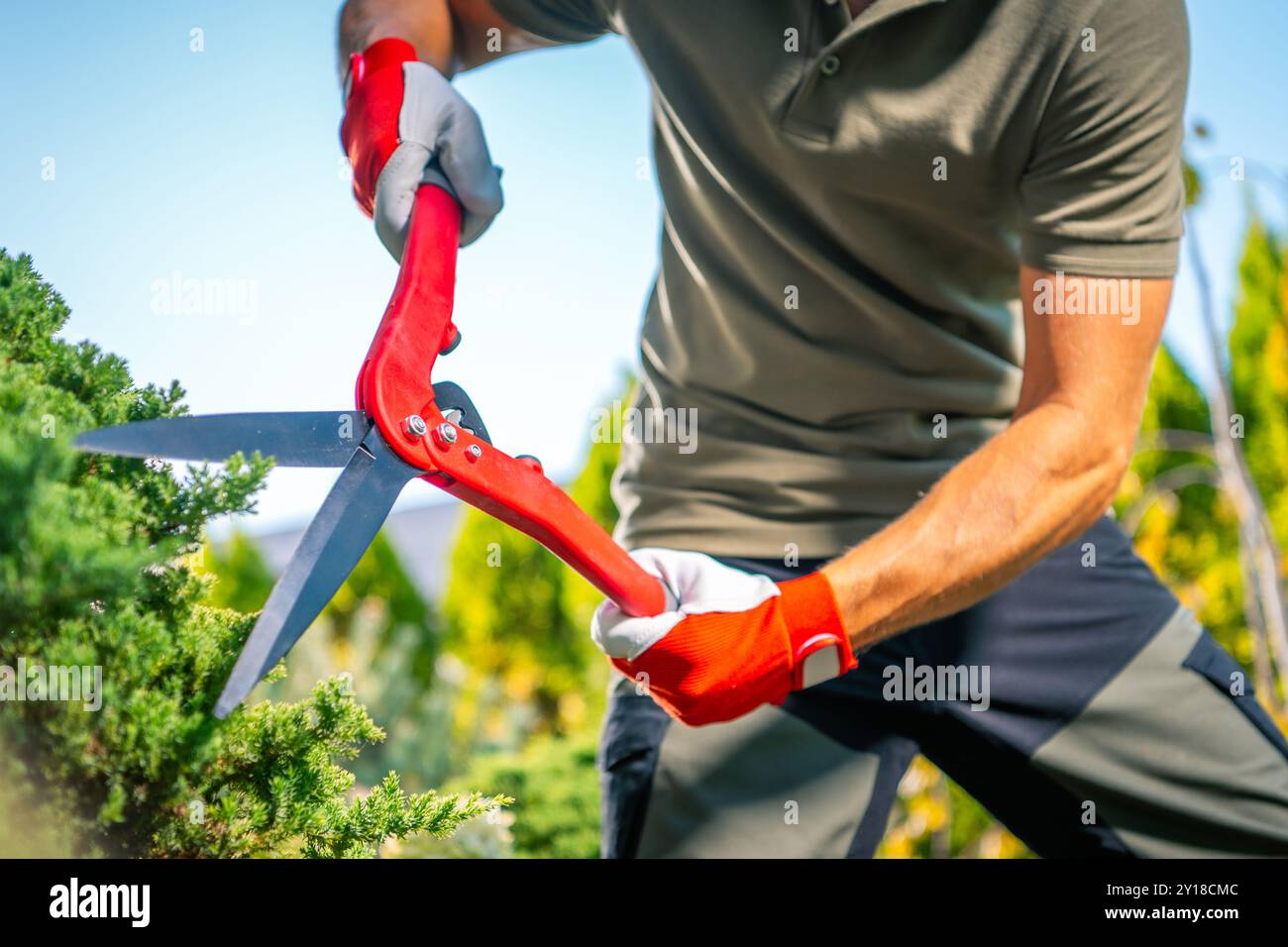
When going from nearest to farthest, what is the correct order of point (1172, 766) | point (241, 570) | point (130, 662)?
point (130, 662)
point (1172, 766)
point (241, 570)

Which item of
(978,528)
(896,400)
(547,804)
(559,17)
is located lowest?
(547,804)

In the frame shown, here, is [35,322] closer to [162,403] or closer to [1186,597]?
[162,403]

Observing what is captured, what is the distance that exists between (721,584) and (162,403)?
66 cm

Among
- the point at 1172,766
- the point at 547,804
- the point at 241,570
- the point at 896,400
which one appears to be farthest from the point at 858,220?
the point at 241,570

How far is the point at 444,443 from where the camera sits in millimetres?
1173

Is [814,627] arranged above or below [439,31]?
below

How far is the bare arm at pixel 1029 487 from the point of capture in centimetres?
140

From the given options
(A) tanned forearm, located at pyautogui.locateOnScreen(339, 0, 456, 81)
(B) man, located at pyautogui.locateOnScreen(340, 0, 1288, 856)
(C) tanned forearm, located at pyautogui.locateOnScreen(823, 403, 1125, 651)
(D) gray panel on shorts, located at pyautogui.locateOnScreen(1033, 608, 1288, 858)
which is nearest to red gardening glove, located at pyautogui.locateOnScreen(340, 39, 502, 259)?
(B) man, located at pyautogui.locateOnScreen(340, 0, 1288, 856)

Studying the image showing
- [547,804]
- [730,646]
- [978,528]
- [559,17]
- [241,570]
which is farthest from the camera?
[241,570]

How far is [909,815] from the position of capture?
12.4 ft

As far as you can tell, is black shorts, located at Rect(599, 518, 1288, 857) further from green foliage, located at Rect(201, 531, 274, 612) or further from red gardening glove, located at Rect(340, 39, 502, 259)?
green foliage, located at Rect(201, 531, 274, 612)

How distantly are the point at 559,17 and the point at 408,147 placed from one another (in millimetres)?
641

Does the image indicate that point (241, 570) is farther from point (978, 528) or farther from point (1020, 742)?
point (978, 528)
